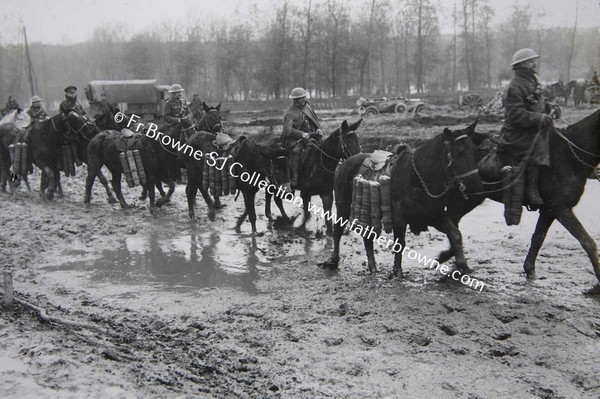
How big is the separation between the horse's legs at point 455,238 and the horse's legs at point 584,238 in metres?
1.30

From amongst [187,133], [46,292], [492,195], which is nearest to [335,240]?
[492,195]

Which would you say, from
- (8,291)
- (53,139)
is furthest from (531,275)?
(53,139)

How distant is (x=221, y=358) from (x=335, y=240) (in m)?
3.66

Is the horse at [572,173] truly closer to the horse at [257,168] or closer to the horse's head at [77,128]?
the horse at [257,168]

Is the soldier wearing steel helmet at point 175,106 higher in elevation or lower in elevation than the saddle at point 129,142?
higher

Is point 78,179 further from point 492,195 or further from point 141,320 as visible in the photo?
point 492,195

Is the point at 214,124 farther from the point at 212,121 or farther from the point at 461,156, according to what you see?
the point at 461,156

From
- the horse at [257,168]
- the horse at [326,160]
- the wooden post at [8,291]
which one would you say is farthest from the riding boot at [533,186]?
the wooden post at [8,291]

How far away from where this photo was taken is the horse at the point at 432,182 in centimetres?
711

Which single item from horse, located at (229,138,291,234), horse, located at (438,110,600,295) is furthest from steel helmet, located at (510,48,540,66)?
horse, located at (229,138,291,234)

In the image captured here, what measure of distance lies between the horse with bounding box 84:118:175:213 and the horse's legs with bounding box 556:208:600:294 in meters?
8.90

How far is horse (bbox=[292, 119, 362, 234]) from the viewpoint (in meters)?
9.88

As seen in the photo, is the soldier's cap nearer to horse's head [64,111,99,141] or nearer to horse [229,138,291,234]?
horse [229,138,291,234]

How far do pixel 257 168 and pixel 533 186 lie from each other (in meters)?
5.64
